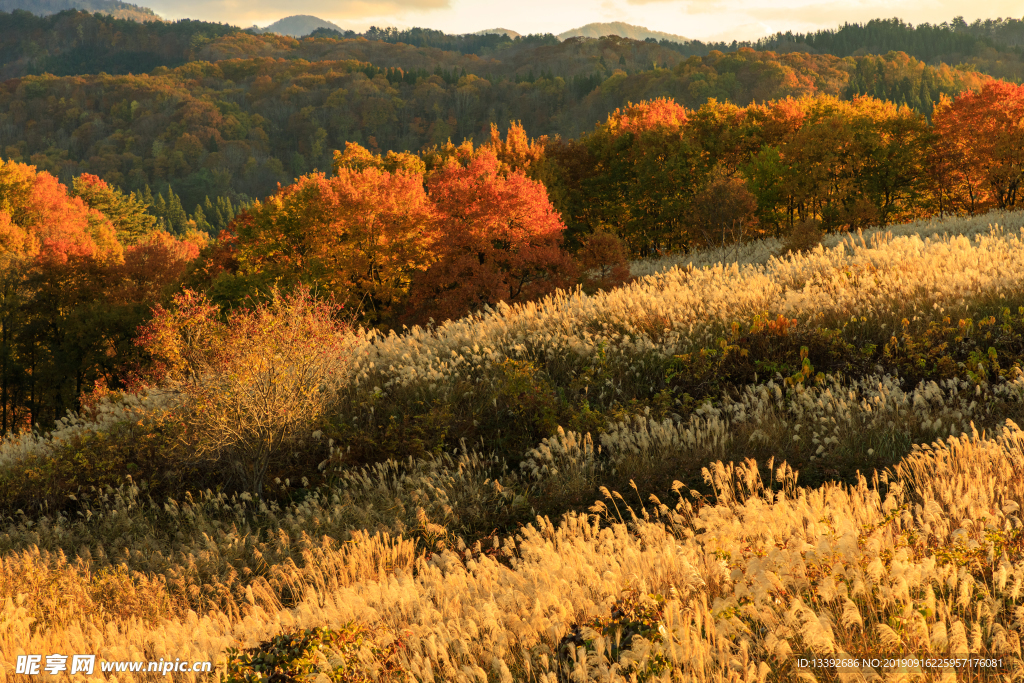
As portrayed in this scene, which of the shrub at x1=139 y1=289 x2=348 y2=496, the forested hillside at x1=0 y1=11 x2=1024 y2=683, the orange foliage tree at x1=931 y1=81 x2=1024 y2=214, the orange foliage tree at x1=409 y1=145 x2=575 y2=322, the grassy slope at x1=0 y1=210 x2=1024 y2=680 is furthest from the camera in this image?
the orange foliage tree at x1=931 y1=81 x2=1024 y2=214

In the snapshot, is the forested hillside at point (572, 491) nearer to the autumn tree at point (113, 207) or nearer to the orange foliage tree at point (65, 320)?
the orange foliage tree at point (65, 320)

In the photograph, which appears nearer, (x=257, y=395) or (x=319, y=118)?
(x=257, y=395)

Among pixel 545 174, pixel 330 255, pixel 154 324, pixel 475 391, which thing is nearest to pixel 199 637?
pixel 475 391

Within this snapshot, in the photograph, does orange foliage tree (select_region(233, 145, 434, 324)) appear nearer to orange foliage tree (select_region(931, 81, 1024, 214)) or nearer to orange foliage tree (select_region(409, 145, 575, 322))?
orange foliage tree (select_region(409, 145, 575, 322))

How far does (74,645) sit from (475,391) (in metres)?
5.23

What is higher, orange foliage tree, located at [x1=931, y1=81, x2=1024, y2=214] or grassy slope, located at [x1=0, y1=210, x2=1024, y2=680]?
orange foliage tree, located at [x1=931, y1=81, x2=1024, y2=214]

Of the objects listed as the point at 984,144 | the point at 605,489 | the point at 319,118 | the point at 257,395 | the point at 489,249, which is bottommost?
the point at 257,395

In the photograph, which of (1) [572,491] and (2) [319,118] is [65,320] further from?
(2) [319,118]

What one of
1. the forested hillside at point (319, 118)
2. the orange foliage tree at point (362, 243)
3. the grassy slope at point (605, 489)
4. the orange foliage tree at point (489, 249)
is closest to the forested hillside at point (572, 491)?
the grassy slope at point (605, 489)

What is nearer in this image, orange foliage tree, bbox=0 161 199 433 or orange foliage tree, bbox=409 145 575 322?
orange foliage tree, bbox=409 145 575 322

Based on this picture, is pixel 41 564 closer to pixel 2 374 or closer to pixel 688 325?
pixel 688 325

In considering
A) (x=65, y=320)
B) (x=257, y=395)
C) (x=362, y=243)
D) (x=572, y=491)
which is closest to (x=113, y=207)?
(x=65, y=320)

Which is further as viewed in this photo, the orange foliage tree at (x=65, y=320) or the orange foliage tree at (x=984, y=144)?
the orange foliage tree at (x=984, y=144)

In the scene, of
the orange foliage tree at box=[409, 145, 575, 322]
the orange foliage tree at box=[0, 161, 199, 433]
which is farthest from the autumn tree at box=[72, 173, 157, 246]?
the orange foliage tree at box=[409, 145, 575, 322]
